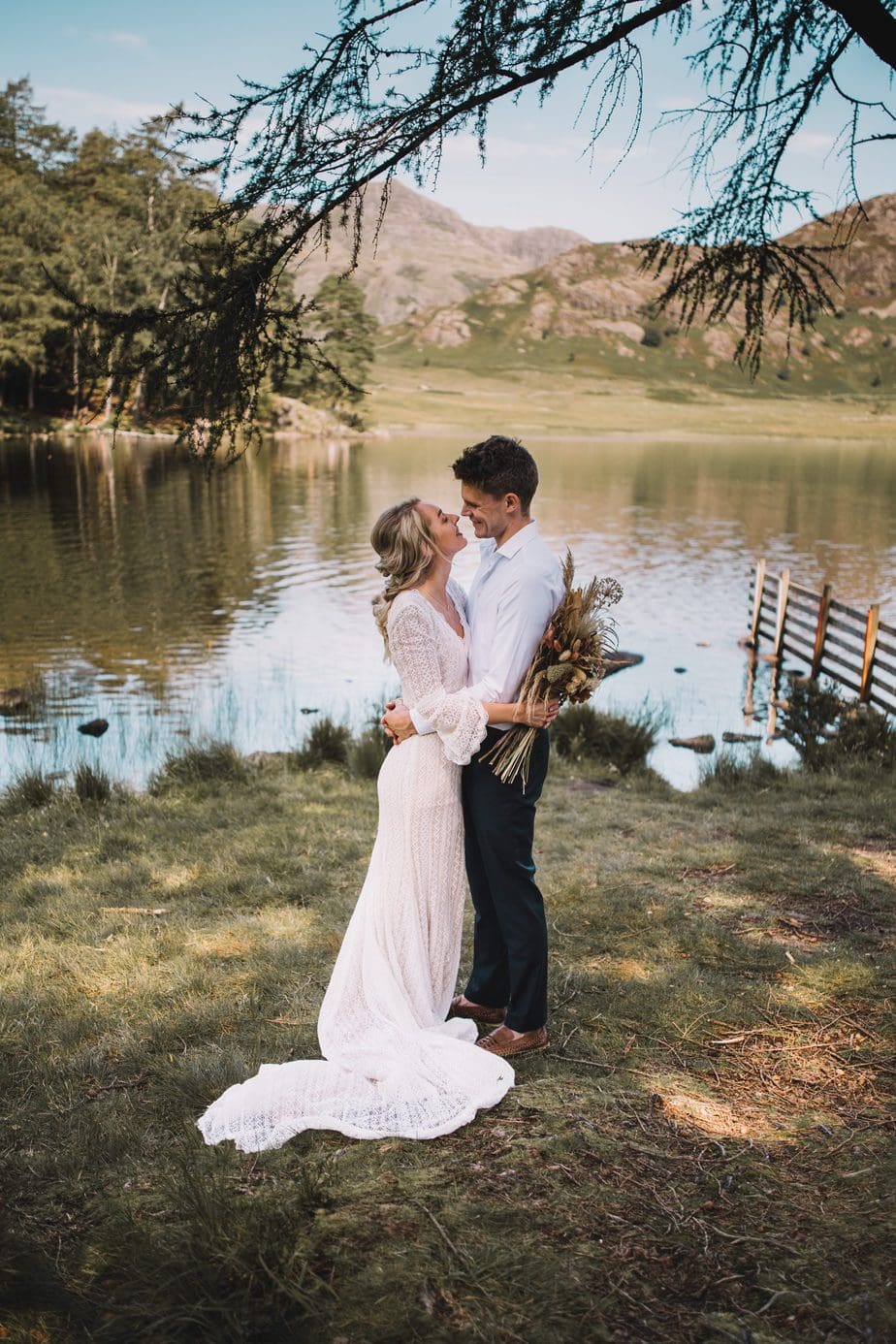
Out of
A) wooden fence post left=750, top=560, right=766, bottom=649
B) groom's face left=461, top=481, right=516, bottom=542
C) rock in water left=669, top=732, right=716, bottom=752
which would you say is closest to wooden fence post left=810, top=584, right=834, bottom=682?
wooden fence post left=750, top=560, right=766, bottom=649

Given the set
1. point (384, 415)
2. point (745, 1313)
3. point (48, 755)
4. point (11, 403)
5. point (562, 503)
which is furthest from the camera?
point (384, 415)

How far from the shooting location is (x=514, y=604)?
12.6ft

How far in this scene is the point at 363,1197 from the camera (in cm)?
315

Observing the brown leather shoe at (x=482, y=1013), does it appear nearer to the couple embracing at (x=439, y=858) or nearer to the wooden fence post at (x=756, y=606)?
the couple embracing at (x=439, y=858)

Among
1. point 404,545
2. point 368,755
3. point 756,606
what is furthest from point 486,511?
point 756,606

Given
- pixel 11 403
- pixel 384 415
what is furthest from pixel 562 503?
pixel 384 415

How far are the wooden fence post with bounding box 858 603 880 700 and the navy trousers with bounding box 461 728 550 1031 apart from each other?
14.5 m

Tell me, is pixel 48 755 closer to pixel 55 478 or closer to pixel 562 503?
pixel 55 478

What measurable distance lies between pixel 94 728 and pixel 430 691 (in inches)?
474

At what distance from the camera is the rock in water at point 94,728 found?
48.1 ft

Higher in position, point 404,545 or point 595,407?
point 595,407

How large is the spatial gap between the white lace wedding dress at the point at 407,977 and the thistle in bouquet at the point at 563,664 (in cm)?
16

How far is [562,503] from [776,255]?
46.6 m

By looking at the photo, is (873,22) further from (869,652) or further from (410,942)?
(869,652)
